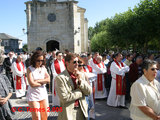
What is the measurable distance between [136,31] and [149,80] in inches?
676

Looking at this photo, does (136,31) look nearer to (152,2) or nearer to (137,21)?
(137,21)

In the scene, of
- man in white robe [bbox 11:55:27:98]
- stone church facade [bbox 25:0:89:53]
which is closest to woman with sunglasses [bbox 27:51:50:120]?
man in white robe [bbox 11:55:27:98]

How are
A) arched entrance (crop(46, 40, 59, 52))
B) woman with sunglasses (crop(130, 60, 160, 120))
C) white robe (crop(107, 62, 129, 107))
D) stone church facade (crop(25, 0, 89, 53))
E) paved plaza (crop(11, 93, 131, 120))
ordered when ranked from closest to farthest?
1. woman with sunglasses (crop(130, 60, 160, 120))
2. paved plaza (crop(11, 93, 131, 120))
3. white robe (crop(107, 62, 129, 107))
4. stone church facade (crop(25, 0, 89, 53))
5. arched entrance (crop(46, 40, 59, 52))

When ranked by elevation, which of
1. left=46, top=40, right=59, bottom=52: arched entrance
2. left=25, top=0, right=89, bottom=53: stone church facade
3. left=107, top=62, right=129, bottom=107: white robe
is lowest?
left=107, top=62, right=129, bottom=107: white robe

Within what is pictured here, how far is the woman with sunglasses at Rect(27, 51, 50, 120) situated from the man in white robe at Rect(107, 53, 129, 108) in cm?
303

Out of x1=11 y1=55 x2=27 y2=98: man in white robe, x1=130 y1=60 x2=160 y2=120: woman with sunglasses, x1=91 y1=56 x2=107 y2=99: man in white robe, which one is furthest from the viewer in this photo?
x1=11 y1=55 x2=27 y2=98: man in white robe

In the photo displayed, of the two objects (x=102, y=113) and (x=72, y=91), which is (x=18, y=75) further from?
(x=72, y=91)

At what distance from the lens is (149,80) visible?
2.74 meters

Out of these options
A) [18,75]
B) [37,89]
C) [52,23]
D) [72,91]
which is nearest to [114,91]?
[37,89]

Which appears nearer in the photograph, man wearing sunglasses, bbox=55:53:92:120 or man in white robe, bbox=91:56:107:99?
man wearing sunglasses, bbox=55:53:92:120

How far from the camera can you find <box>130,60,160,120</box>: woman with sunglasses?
8.45ft

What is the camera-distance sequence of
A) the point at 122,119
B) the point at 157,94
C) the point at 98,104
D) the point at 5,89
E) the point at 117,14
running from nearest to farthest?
1. the point at 157,94
2. the point at 5,89
3. the point at 122,119
4. the point at 98,104
5. the point at 117,14

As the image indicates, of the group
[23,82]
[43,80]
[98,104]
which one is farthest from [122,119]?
[23,82]

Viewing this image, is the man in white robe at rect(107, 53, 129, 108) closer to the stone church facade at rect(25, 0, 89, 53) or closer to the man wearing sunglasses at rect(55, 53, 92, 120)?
the man wearing sunglasses at rect(55, 53, 92, 120)
